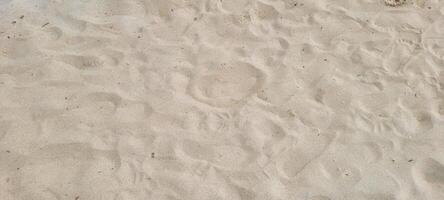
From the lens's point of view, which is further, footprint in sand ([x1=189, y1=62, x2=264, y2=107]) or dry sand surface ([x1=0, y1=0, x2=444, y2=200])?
footprint in sand ([x1=189, y1=62, x2=264, y2=107])

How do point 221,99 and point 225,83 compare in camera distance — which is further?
point 225,83

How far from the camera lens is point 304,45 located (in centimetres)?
388

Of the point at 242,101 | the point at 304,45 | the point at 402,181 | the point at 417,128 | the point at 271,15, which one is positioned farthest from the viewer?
the point at 271,15

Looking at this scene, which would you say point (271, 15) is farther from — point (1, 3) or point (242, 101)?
point (1, 3)

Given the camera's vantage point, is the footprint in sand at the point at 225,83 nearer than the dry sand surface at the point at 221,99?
No

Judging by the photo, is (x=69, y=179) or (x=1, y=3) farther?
(x=1, y=3)

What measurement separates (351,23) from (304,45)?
45 cm

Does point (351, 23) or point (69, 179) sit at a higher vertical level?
point (351, 23)

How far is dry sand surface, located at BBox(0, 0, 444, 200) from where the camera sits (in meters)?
3.05

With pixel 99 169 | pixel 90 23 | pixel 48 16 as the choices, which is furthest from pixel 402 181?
pixel 48 16

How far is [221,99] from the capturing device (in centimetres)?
356

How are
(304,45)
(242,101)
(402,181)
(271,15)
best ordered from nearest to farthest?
(402,181) < (242,101) < (304,45) < (271,15)

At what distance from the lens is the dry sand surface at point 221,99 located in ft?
10.0

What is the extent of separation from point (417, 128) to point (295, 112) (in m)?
0.76
